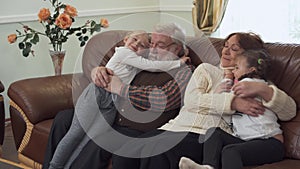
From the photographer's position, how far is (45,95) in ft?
9.32

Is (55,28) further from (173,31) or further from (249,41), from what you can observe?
(249,41)

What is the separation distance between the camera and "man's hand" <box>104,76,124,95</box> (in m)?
2.51

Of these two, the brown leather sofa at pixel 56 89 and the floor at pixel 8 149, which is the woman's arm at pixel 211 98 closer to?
the brown leather sofa at pixel 56 89

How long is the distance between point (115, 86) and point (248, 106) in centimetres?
71

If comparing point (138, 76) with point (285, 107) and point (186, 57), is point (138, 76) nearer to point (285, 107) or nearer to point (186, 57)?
point (186, 57)

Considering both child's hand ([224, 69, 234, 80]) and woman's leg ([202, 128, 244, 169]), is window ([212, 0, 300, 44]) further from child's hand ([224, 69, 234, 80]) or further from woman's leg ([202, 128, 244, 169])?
woman's leg ([202, 128, 244, 169])

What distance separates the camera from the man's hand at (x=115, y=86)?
251 centimetres

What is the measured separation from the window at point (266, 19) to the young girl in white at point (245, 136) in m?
1.77

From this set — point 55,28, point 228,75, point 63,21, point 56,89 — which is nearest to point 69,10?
point 63,21

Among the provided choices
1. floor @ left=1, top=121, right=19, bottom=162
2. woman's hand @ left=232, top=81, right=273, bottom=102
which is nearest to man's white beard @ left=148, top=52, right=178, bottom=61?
woman's hand @ left=232, top=81, right=273, bottom=102

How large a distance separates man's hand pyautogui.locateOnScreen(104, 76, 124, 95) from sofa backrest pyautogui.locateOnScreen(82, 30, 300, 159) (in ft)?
1.35

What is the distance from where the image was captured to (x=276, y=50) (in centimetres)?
238

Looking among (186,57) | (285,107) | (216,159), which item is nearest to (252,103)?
(285,107)

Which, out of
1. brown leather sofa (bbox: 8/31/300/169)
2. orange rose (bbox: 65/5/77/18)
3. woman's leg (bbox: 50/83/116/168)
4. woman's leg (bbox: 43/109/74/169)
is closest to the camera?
brown leather sofa (bbox: 8/31/300/169)
